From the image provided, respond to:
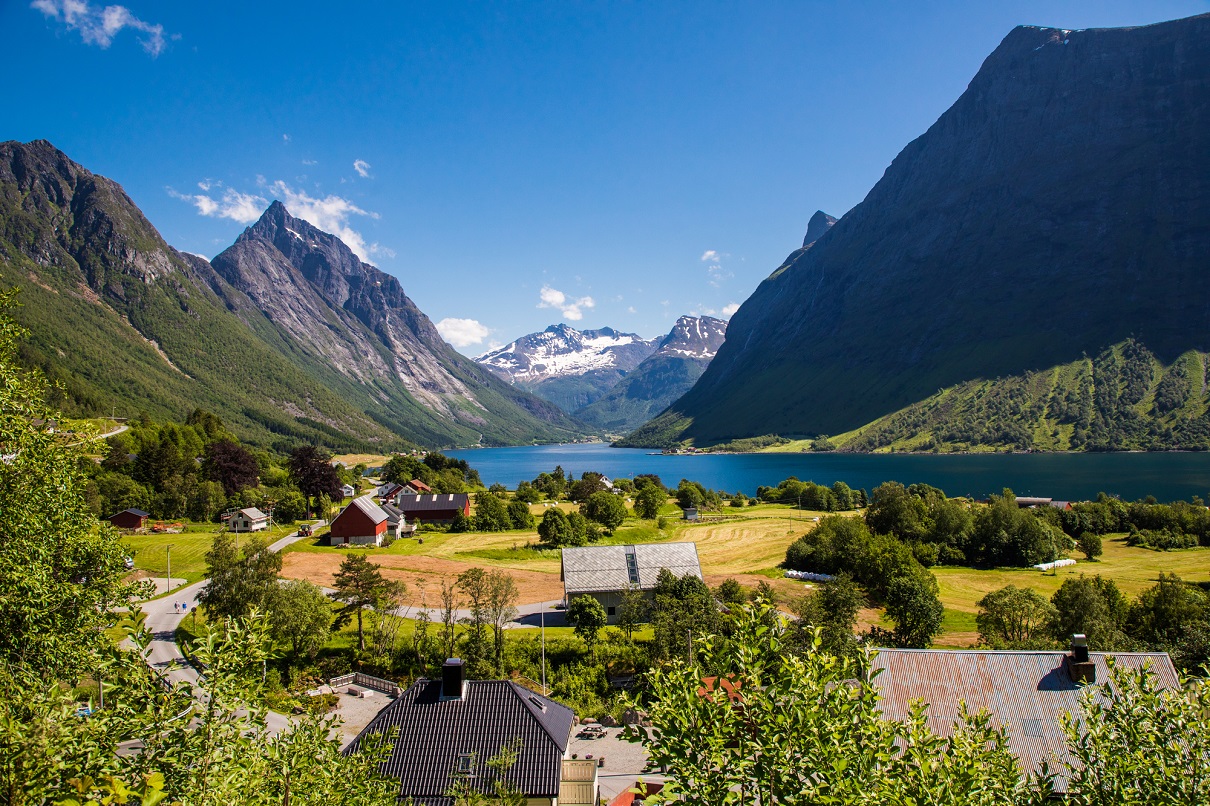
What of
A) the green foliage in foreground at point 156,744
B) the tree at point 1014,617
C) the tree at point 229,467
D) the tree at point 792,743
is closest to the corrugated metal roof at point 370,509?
the tree at point 229,467

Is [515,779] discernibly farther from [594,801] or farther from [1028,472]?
[1028,472]

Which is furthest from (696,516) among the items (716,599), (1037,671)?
(1037,671)

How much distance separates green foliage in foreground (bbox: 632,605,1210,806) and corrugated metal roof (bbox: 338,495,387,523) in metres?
72.6

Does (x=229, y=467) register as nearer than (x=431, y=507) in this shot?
Yes

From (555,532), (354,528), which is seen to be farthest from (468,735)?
(354,528)

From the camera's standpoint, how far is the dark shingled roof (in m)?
20.1

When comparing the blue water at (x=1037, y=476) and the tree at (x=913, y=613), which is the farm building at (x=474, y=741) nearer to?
the tree at (x=913, y=613)

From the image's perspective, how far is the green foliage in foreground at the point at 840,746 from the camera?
7379 mm

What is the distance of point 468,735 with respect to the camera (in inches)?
848

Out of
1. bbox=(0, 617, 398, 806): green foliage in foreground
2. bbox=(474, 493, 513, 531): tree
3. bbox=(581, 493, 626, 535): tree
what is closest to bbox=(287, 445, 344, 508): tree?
bbox=(474, 493, 513, 531): tree

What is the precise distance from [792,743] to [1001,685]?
18873 millimetres

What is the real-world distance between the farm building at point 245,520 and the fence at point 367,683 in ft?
176

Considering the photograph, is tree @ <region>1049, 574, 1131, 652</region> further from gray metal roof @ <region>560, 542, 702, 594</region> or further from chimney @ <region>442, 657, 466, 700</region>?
chimney @ <region>442, 657, 466, 700</region>

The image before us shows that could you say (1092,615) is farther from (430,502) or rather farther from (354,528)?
(430,502)
